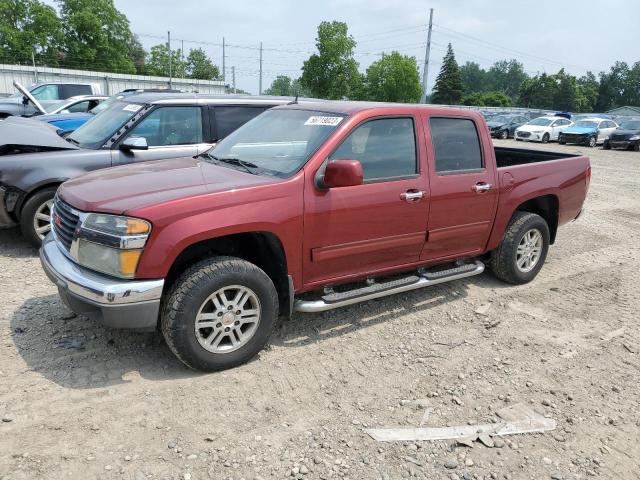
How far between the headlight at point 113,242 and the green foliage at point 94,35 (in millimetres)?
74488

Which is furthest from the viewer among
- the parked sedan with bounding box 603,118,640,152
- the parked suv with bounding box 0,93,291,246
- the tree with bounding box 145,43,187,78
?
the tree with bounding box 145,43,187,78

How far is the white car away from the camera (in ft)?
92.0

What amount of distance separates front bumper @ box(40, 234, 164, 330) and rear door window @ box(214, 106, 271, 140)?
12.0 feet

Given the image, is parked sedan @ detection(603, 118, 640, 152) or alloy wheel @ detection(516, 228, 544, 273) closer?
alloy wheel @ detection(516, 228, 544, 273)

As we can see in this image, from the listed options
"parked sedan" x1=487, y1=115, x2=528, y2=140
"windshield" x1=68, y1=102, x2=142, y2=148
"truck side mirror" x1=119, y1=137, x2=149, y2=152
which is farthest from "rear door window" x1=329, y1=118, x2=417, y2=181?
"parked sedan" x1=487, y1=115, x2=528, y2=140

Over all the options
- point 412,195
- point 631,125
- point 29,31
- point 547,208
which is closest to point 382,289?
point 412,195

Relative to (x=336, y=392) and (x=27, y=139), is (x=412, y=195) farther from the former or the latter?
(x=27, y=139)

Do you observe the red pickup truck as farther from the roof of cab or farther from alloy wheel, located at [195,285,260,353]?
the roof of cab

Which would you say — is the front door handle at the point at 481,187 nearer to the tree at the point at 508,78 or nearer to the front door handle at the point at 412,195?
the front door handle at the point at 412,195

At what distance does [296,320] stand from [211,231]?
148 centimetres

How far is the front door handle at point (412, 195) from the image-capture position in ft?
13.8

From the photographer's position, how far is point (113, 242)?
3.13 meters

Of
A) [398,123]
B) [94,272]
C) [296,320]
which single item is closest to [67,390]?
[94,272]

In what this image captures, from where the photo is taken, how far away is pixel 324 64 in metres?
50.1
